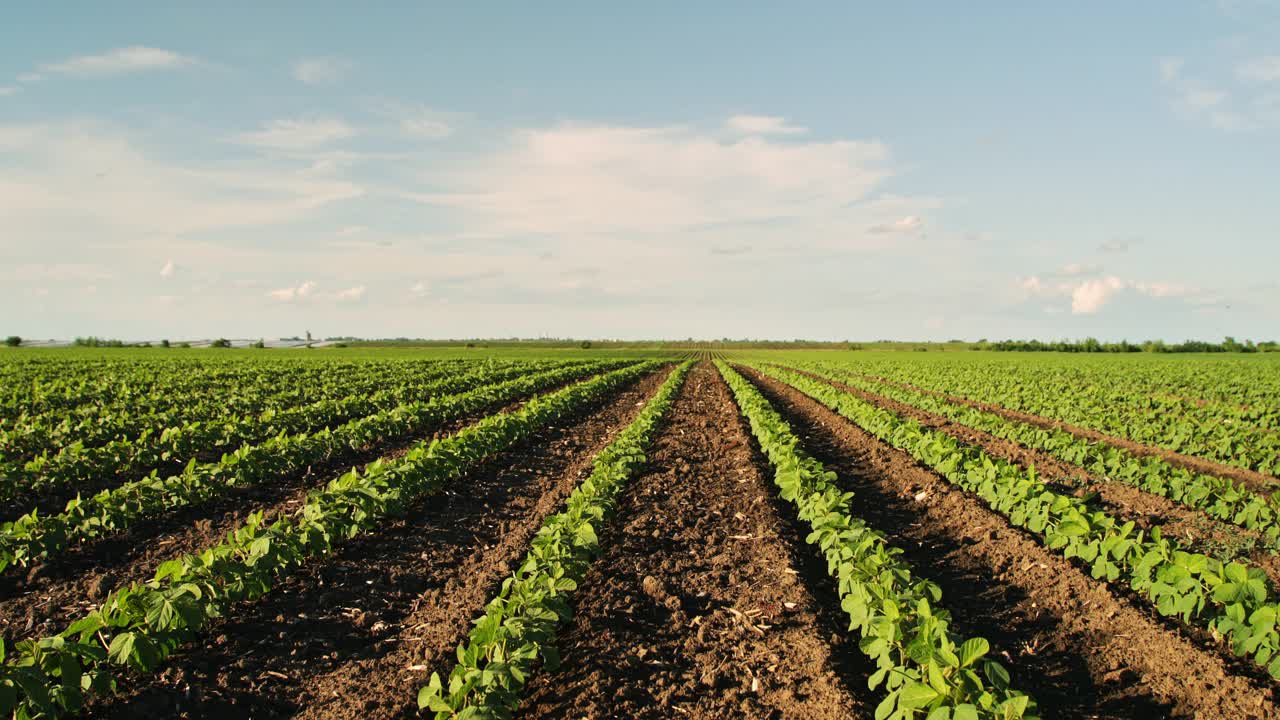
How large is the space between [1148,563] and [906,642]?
9.62 feet

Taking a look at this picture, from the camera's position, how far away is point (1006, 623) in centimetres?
587

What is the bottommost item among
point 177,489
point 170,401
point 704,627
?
point 704,627

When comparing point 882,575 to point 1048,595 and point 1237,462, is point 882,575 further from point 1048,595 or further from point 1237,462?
point 1237,462

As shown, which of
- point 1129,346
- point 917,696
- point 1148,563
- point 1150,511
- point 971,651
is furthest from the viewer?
point 1129,346

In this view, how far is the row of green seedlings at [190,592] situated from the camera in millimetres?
3883

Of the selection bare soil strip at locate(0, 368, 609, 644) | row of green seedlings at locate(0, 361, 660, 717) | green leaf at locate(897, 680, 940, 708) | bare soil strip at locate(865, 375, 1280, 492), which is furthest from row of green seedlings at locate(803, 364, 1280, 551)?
bare soil strip at locate(0, 368, 609, 644)

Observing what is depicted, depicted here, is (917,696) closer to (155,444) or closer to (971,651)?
(971,651)

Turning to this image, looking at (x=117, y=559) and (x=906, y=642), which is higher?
(x=906, y=642)

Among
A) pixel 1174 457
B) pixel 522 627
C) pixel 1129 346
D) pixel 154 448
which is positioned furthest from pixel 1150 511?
pixel 1129 346

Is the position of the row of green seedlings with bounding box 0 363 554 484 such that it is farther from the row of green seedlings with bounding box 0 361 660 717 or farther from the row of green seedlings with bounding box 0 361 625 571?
the row of green seedlings with bounding box 0 361 660 717

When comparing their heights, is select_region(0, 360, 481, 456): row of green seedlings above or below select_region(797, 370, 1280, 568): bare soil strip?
above

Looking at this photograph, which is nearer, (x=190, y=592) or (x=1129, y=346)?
(x=190, y=592)

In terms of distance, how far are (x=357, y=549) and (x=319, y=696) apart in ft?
9.64

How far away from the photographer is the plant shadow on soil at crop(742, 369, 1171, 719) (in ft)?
15.3
